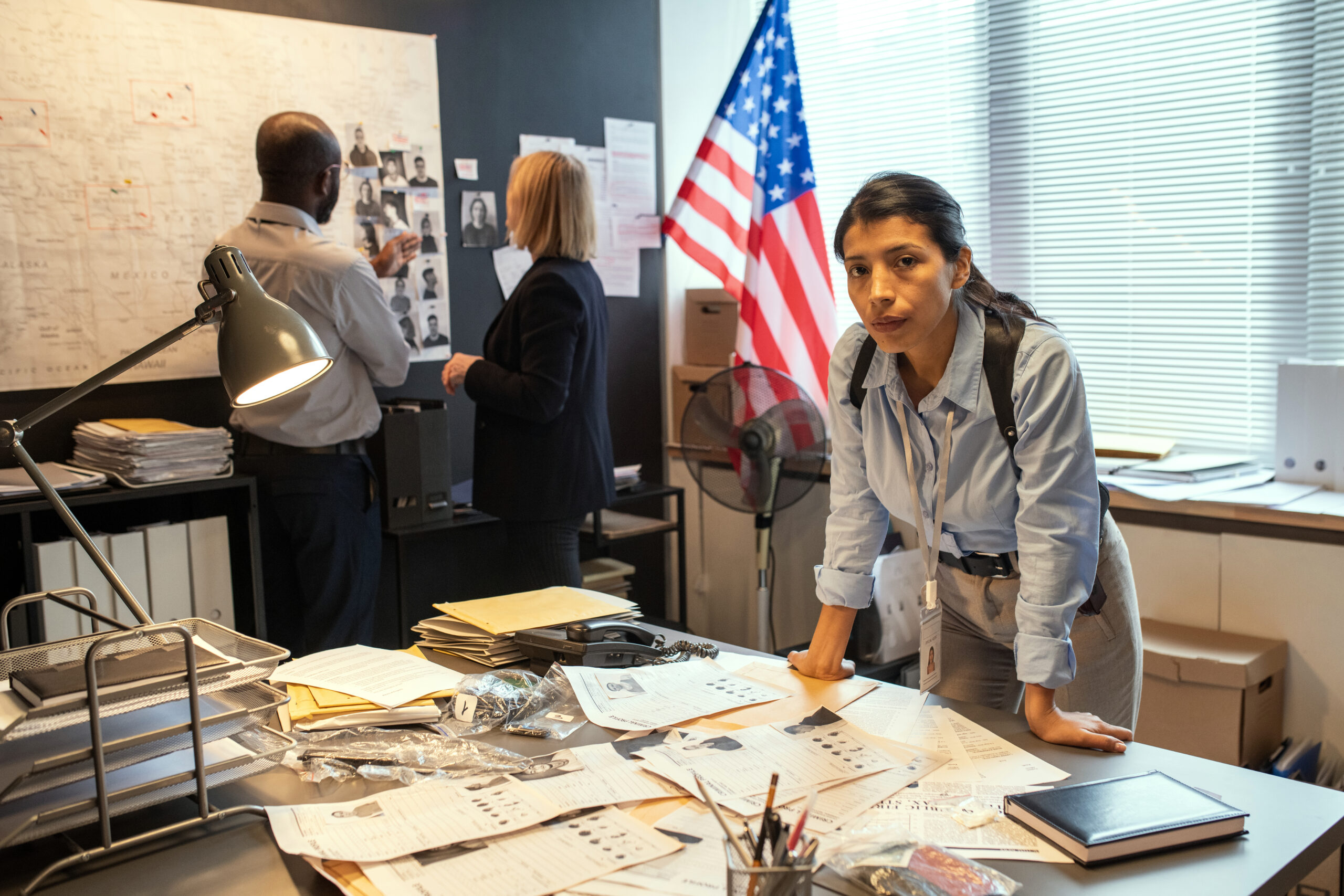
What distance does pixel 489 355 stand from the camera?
9.35ft

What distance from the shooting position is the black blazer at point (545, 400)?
2707mm

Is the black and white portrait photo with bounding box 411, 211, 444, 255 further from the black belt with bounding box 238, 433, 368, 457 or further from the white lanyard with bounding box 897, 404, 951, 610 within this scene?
the white lanyard with bounding box 897, 404, 951, 610

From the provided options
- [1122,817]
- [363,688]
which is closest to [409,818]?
[363,688]

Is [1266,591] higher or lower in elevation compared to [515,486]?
lower

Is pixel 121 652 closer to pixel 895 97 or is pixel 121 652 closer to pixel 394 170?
pixel 394 170

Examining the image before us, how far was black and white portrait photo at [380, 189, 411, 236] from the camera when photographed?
3346 mm

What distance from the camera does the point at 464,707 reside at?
146cm

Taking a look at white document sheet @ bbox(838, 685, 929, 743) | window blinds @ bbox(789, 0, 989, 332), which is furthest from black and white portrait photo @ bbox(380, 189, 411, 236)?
white document sheet @ bbox(838, 685, 929, 743)

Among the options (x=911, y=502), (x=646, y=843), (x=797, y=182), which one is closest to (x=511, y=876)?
(x=646, y=843)

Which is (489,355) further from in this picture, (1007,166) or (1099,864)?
(1099,864)

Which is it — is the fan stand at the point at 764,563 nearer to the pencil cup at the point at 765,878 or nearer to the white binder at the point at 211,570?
the white binder at the point at 211,570

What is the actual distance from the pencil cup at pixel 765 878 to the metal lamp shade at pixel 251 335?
2.28 feet

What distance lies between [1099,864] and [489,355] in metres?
2.14

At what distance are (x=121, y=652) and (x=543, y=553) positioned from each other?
172 cm
